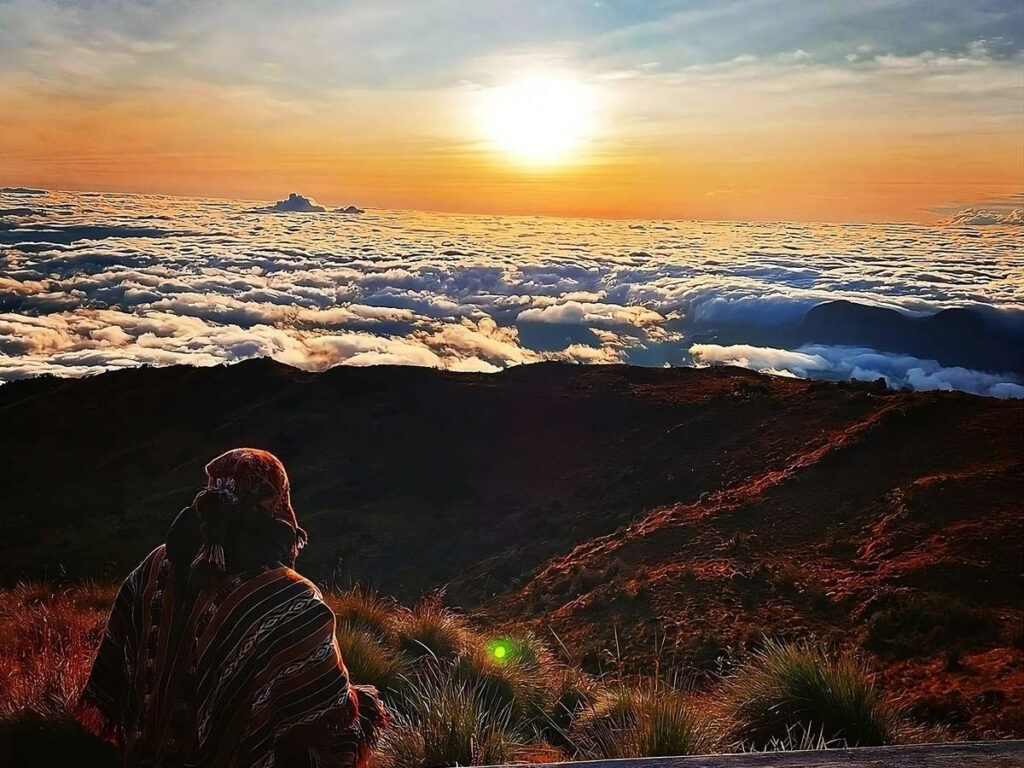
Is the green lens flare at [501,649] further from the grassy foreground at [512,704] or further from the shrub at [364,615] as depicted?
the shrub at [364,615]

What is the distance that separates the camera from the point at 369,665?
487 centimetres

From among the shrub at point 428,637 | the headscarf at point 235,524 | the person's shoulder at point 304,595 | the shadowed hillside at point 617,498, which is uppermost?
the headscarf at point 235,524

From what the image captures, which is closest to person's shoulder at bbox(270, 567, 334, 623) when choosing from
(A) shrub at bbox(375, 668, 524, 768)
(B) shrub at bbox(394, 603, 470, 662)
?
(A) shrub at bbox(375, 668, 524, 768)

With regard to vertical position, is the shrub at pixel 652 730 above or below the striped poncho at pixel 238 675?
below

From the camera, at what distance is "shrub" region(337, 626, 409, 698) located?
187 inches

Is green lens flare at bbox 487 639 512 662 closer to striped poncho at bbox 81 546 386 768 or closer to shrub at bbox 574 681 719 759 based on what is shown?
shrub at bbox 574 681 719 759

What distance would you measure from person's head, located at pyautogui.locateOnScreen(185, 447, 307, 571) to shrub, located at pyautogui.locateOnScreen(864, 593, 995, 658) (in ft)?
31.5

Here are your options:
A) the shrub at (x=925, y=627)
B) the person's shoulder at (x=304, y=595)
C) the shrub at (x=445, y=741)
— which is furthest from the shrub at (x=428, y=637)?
the shrub at (x=925, y=627)

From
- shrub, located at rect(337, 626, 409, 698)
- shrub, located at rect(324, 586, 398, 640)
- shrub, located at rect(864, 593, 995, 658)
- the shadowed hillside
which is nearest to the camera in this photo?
shrub, located at rect(337, 626, 409, 698)

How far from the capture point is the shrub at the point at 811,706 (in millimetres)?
4066

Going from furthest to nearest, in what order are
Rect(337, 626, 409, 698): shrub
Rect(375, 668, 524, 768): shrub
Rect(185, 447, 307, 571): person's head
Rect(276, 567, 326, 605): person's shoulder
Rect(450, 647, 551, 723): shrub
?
Rect(450, 647, 551, 723): shrub, Rect(337, 626, 409, 698): shrub, Rect(375, 668, 524, 768): shrub, Rect(276, 567, 326, 605): person's shoulder, Rect(185, 447, 307, 571): person's head

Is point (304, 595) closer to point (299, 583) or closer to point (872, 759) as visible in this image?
point (299, 583)

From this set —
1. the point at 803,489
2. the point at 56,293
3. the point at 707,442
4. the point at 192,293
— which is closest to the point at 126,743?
the point at 803,489

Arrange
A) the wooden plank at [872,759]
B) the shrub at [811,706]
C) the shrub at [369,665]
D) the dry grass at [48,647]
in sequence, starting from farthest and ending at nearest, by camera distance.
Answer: the shrub at [369,665]
the shrub at [811,706]
the dry grass at [48,647]
the wooden plank at [872,759]
